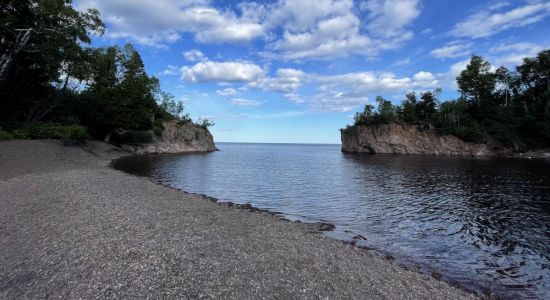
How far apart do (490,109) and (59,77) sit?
367ft

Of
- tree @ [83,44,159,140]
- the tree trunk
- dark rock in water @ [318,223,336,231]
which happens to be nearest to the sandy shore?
Answer: dark rock in water @ [318,223,336,231]

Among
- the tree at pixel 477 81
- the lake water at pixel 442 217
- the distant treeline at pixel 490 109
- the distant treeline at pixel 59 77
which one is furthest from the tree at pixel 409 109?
the distant treeline at pixel 59 77

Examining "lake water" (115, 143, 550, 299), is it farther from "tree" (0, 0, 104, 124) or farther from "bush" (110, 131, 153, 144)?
"bush" (110, 131, 153, 144)

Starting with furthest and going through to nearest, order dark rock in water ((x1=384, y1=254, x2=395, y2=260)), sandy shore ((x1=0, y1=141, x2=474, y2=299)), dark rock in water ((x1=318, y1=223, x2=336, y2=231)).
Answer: dark rock in water ((x1=318, y1=223, x2=336, y2=231)) → dark rock in water ((x1=384, y1=254, x2=395, y2=260)) → sandy shore ((x1=0, y1=141, x2=474, y2=299))

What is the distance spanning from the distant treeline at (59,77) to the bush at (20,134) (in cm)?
13

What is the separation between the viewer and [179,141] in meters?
97.2

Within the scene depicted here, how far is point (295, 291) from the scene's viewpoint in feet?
24.9

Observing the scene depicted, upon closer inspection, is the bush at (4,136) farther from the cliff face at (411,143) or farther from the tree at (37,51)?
the cliff face at (411,143)

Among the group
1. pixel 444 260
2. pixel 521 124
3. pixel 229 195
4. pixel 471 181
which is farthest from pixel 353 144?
pixel 444 260

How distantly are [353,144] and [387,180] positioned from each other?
81971mm

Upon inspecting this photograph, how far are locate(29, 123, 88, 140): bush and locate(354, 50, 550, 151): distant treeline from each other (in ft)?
286

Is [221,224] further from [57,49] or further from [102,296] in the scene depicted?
[57,49]

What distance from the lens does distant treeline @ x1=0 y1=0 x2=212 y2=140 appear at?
3597 centimetres

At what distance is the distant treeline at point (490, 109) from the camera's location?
87188 millimetres
